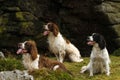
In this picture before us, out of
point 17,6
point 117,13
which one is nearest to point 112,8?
point 117,13

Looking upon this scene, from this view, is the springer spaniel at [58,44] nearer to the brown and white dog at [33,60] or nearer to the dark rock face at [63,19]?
the dark rock face at [63,19]

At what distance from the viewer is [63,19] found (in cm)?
1848

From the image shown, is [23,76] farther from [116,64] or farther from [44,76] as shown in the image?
[116,64]

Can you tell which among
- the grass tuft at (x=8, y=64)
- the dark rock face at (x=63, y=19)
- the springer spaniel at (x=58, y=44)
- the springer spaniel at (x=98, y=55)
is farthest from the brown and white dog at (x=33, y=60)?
the dark rock face at (x=63, y=19)

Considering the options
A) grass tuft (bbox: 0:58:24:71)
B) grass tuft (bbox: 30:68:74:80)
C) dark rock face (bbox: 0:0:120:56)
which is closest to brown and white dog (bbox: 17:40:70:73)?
grass tuft (bbox: 0:58:24:71)

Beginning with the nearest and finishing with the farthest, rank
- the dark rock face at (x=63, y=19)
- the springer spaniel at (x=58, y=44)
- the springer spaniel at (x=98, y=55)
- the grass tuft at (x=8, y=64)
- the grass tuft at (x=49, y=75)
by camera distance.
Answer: the grass tuft at (x=49, y=75) < the grass tuft at (x=8, y=64) < the springer spaniel at (x=98, y=55) < the springer spaniel at (x=58, y=44) < the dark rock face at (x=63, y=19)

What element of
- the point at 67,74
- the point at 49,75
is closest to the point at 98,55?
the point at 67,74

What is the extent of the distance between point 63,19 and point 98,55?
539 cm

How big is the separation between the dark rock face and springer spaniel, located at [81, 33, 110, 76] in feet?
14.2

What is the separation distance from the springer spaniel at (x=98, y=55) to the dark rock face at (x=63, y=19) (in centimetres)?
432

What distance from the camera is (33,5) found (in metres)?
18.3

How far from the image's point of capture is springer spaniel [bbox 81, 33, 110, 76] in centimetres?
1317

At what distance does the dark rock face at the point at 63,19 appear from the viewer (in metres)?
17.8

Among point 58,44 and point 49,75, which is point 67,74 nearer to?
point 49,75
